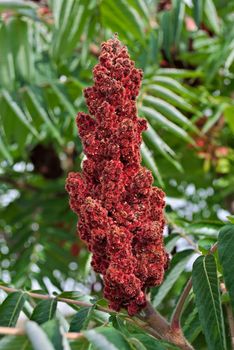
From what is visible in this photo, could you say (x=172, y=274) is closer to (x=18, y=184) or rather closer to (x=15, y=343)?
(x=15, y=343)

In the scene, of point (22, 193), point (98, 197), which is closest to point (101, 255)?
point (98, 197)

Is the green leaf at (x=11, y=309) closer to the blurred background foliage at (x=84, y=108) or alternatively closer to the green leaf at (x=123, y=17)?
the blurred background foliage at (x=84, y=108)

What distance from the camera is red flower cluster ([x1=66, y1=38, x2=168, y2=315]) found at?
134 centimetres

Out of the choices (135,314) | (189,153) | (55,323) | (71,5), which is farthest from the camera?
(189,153)

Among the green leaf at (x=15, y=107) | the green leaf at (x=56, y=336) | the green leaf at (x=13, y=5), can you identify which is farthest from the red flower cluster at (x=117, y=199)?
the green leaf at (x=13, y=5)

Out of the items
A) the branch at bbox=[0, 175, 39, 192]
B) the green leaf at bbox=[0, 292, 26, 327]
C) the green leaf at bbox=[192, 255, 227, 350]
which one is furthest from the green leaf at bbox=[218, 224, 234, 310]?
the branch at bbox=[0, 175, 39, 192]

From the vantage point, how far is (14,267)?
10.1 ft

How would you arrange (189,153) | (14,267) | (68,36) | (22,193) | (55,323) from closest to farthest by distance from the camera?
1. (55,323)
2. (68,36)
3. (14,267)
4. (189,153)
5. (22,193)

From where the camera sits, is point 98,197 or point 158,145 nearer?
point 98,197

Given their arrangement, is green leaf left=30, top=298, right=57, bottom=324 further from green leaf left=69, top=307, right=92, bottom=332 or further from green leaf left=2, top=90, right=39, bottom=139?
green leaf left=2, top=90, right=39, bottom=139

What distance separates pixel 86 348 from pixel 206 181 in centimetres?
248

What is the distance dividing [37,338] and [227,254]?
1.40ft

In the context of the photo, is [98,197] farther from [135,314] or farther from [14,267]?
[14,267]

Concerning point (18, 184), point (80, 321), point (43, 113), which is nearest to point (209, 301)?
point (80, 321)
